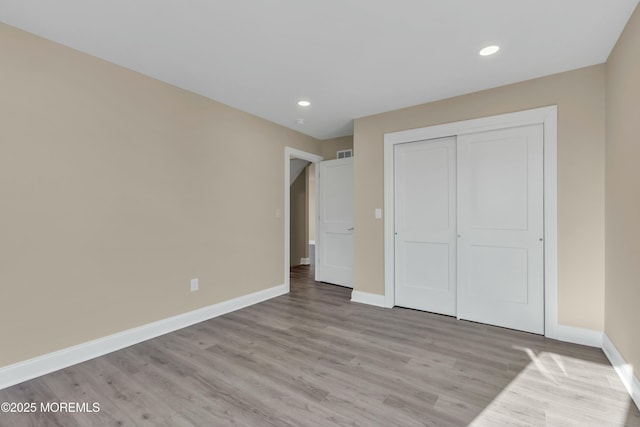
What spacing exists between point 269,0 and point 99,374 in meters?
2.82

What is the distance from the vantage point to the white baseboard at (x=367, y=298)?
373cm

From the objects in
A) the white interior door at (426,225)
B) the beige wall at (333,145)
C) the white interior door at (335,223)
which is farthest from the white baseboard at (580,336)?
the beige wall at (333,145)

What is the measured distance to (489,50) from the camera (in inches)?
90.8

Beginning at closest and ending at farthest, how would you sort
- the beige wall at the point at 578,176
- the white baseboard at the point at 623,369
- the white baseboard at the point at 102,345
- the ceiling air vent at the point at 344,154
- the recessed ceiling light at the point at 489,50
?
the white baseboard at the point at 623,369 < the white baseboard at the point at 102,345 < the recessed ceiling light at the point at 489,50 < the beige wall at the point at 578,176 < the ceiling air vent at the point at 344,154

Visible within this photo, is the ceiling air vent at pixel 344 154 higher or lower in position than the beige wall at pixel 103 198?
higher

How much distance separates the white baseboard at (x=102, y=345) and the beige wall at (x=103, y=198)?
0.06 metres

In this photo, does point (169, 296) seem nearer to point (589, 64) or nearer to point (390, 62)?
point (390, 62)

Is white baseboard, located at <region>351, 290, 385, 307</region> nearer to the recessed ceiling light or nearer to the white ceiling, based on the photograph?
the white ceiling

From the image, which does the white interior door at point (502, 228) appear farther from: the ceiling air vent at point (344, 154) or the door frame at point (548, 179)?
the ceiling air vent at point (344, 154)

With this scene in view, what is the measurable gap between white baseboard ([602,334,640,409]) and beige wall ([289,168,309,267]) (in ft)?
16.2

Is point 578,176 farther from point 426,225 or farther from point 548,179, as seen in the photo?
point 426,225

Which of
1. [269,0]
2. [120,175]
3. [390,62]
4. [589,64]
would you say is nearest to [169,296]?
[120,175]

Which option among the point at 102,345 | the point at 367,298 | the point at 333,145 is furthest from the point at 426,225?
the point at 102,345

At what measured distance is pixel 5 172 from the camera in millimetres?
2004
